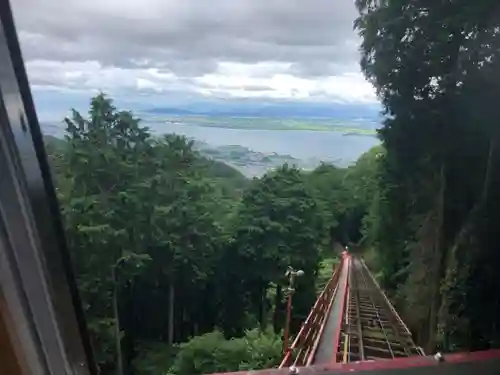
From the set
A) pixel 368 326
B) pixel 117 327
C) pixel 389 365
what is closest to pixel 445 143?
pixel 368 326

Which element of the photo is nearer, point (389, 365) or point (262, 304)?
point (389, 365)

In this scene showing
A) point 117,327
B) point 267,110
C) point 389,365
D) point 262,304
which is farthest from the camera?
point 262,304

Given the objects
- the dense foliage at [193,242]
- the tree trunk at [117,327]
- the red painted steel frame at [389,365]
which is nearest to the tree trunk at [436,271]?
the dense foliage at [193,242]

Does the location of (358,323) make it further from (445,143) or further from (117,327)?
(117,327)

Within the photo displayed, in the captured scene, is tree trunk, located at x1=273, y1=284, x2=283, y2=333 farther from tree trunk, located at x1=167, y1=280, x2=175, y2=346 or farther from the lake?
the lake

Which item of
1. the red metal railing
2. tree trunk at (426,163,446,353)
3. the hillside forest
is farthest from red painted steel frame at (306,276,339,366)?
tree trunk at (426,163,446,353)

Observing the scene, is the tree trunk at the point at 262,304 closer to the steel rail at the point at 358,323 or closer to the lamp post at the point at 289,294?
the lamp post at the point at 289,294

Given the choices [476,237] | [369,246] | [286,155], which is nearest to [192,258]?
[286,155]
